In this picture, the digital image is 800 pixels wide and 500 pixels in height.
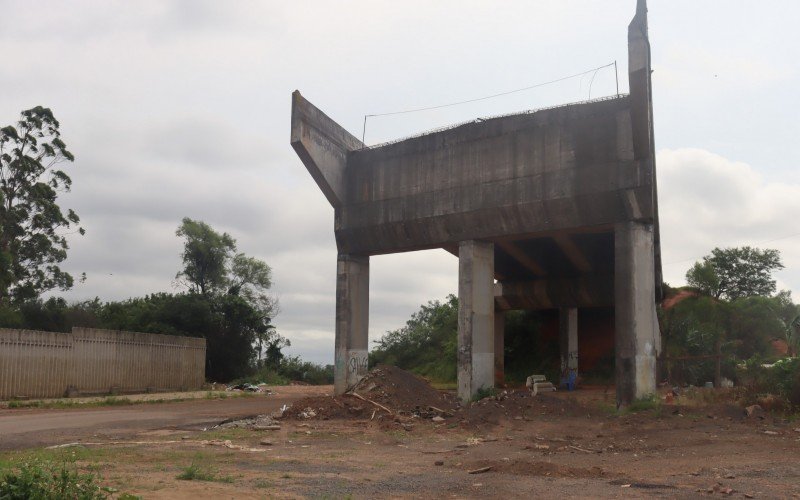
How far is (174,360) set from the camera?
3281 cm

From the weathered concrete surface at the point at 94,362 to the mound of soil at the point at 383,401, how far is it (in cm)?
1126

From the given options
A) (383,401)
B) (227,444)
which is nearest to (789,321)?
(383,401)

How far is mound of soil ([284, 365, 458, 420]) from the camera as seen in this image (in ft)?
64.5

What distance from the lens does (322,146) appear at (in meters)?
25.5

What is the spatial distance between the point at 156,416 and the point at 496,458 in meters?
→ 11.9

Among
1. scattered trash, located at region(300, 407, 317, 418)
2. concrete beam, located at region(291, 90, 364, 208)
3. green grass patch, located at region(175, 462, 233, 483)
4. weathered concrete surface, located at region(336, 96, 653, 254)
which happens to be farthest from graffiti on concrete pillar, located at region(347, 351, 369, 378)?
green grass patch, located at region(175, 462, 233, 483)

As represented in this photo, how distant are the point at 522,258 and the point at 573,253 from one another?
2.30 metres

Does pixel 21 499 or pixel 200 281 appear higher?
pixel 200 281

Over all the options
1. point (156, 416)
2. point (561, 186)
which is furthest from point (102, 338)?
point (561, 186)

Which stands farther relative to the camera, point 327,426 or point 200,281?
point 200,281

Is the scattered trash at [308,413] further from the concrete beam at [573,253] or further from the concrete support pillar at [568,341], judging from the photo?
the concrete support pillar at [568,341]

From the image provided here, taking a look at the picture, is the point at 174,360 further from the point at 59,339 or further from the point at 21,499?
the point at 21,499

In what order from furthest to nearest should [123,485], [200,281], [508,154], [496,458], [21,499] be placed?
[200,281], [508,154], [496,458], [123,485], [21,499]

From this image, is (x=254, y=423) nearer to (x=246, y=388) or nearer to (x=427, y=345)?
(x=246, y=388)
